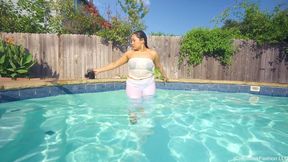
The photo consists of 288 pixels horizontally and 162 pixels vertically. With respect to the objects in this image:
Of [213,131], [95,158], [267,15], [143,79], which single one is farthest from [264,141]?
[267,15]

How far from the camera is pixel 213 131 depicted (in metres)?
5.52

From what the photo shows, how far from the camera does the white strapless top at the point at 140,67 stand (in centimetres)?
418

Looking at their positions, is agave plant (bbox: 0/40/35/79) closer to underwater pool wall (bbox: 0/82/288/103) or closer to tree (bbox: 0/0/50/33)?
underwater pool wall (bbox: 0/82/288/103)

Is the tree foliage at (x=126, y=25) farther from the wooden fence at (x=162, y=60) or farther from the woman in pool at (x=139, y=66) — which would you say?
the woman in pool at (x=139, y=66)

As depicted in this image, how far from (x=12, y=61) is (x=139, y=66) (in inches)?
248

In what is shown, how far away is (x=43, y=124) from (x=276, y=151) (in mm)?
4790

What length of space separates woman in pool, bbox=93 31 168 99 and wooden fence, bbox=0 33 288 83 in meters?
7.22

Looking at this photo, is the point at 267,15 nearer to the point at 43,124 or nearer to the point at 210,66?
the point at 210,66

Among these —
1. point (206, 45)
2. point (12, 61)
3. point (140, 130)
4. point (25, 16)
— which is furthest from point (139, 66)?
point (25, 16)

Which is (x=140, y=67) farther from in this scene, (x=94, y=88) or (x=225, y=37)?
(x=225, y=37)

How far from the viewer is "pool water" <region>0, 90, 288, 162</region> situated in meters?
3.98

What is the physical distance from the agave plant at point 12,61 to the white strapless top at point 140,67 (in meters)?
5.89

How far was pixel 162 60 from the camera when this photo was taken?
12.1 m

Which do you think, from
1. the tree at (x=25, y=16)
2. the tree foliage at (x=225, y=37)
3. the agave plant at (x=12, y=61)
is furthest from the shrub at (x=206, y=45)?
the tree at (x=25, y=16)
